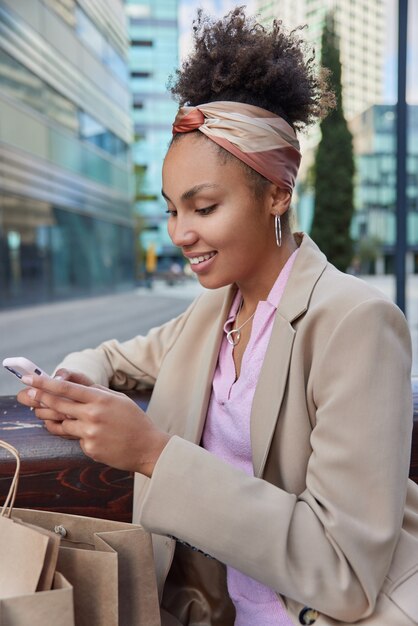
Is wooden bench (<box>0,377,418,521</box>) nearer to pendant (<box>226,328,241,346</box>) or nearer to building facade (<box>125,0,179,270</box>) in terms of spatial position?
pendant (<box>226,328,241,346</box>)

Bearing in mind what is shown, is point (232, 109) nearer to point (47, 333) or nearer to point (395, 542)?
point (395, 542)

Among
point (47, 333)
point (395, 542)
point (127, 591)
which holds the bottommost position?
point (47, 333)

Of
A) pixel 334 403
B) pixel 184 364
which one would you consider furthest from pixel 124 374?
pixel 334 403

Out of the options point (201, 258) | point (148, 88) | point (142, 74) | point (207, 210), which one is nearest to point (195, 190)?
point (207, 210)

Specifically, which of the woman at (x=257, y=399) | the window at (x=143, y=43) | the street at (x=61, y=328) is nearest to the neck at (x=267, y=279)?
the woman at (x=257, y=399)

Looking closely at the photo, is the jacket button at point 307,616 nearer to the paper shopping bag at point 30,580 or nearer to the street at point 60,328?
the paper shopping bag at point 30,580

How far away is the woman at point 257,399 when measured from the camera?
108 centimetres

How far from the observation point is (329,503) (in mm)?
1084

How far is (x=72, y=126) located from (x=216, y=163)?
66.1ft

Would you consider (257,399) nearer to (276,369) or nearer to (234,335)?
(276,369)

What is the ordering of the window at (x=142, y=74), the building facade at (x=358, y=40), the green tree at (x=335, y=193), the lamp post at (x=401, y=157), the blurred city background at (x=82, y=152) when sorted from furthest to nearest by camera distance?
the window at (x=142, y=74), the green tree at (x=335, y=193), the blurred city background at (x=82, y=152), the building facade at (x=358, y=40), the lamp post at (x=401, y=157)

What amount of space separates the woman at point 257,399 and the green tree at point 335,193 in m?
19.0

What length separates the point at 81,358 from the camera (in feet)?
5.67

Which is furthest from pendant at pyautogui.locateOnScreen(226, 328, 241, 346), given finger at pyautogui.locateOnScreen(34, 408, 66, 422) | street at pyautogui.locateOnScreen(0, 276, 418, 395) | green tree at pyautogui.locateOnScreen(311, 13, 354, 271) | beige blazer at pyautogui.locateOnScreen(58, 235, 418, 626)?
green tree at pyautogui.locateOnScreen(311, 13, 354, 271)
